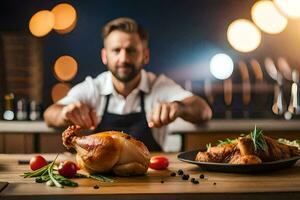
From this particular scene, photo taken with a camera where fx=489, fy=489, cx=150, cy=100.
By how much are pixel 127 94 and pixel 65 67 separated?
8.95 feet

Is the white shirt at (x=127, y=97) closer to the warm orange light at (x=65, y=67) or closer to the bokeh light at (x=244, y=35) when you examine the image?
the bokeh light at (x=244, y=35)

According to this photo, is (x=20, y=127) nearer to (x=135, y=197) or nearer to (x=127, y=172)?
(x=127, y=172)

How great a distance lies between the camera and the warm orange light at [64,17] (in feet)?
20.4

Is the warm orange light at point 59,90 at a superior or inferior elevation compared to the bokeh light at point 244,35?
inferior

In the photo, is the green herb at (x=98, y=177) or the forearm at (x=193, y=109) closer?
the green herb at (x=98, y=177)

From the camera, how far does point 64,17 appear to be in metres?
6.23

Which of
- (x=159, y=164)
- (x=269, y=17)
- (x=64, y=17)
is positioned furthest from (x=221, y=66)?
(x=159, y=164)

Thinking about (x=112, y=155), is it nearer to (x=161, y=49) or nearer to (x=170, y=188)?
(x=170, y=188)

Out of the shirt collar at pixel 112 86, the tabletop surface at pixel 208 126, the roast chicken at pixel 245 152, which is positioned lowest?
the tabletop surface at pixel 208 126

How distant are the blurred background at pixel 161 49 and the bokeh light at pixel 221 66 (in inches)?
0.5

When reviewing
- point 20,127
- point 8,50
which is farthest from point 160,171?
point 8,50

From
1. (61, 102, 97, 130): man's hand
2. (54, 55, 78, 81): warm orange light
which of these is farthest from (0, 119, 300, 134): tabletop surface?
(54, 55, 78, 81): warm orange light

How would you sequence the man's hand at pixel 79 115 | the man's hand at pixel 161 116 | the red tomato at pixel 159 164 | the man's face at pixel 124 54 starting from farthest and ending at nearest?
1. the man's face at pixel 124 54
2. the man's hand at pixel 79 115
3. the man's hand at pixel 161 116
4. the red tomato at pixel 159 164

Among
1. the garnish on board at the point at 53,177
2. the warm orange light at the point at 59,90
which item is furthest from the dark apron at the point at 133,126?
the warm orange light at the point at 59,90
